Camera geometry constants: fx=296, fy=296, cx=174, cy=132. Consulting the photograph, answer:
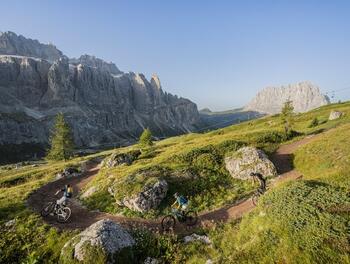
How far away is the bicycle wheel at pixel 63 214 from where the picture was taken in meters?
26.5

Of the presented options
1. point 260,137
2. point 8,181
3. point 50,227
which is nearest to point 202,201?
point 50,227

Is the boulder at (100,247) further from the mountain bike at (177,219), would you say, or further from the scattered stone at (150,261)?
the mountain bike at (177,219)

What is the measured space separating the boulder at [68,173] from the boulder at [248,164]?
27.0m

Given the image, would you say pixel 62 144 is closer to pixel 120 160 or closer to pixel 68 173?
pixel 68 173

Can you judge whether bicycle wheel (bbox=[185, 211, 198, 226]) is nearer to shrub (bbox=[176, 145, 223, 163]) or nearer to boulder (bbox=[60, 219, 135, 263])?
boulder (bbox=[60, 219, 135, 263])

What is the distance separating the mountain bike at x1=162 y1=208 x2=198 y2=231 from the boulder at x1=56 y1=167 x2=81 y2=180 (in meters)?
29.3

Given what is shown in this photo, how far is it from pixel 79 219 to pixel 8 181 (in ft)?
105

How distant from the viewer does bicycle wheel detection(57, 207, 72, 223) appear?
86.9 feet

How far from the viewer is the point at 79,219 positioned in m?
27.6

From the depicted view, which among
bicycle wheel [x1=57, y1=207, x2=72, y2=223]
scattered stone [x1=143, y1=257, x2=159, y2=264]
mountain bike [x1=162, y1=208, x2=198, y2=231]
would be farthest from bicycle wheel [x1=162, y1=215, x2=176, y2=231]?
bicycle wheel [x1=57, y1=207, x2=72, y2=223]

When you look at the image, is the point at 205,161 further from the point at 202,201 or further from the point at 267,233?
the point at 267,233

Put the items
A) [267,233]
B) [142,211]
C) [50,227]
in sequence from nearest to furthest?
[267,233] < [50,227] < [142,211]

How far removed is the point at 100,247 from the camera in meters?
17.2

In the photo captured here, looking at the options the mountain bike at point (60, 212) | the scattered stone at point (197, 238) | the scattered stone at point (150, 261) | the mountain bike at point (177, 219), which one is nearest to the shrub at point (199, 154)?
the mountain bike at point (177, 219)
